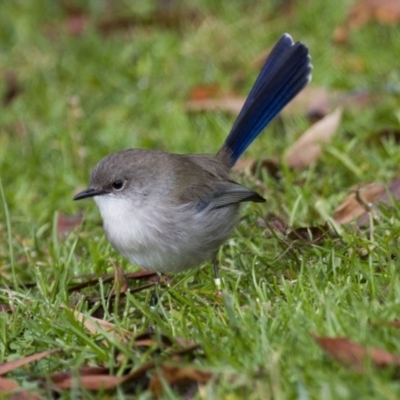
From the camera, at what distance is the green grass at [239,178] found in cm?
396

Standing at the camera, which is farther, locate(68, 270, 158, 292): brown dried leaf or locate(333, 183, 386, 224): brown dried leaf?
locate(333, 183, 386, 224): brown dried leaf

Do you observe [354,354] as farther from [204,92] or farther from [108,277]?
[204,92]

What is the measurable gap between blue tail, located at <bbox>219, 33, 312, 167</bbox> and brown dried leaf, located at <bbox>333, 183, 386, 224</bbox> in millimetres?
685

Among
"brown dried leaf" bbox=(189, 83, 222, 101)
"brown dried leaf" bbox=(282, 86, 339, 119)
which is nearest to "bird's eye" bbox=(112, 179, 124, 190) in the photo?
"brown dried leaf" bbox=(282, 86, 339, 119)

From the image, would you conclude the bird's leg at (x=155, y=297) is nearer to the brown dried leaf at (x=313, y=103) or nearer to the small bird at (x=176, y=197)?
the small bird at (x=176, y=197)

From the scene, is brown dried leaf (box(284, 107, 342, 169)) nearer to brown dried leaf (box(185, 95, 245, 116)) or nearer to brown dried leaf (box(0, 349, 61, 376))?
brown dried leaf (box(185, 95, 245, 116))

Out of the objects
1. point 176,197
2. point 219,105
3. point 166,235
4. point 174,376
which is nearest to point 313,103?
point 219,105

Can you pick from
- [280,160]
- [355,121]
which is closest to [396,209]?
[280,160]

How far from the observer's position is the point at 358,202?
5.74 meters

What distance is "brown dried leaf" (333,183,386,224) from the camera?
5.70 meters

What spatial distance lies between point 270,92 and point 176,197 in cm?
111

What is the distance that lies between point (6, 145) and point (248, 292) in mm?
3574

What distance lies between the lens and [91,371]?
4027mm

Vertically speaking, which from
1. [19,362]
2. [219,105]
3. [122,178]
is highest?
[219,105]
